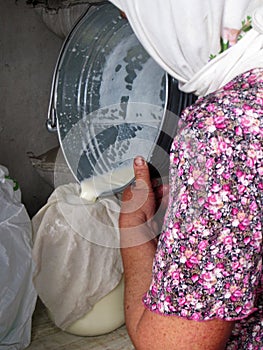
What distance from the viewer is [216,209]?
0.84m

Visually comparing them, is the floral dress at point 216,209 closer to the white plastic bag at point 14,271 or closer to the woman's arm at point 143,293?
the woman's arm at point 143,293

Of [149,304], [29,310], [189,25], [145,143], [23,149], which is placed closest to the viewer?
[149,304]

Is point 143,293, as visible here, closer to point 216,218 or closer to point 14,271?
point 216,218

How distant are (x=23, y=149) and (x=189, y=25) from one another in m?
1.77

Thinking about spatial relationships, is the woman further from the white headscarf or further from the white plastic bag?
the white plastic bag

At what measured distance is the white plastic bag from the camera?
1988mm

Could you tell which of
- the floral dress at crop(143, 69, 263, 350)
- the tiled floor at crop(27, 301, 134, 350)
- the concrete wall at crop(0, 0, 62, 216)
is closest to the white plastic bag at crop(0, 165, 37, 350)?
the tiled floor at crop(27, 301, 134, 350)

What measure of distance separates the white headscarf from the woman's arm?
0.22 metres

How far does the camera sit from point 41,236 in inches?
84.7

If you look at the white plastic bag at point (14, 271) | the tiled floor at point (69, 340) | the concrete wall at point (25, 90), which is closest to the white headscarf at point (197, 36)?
the white plastic bag at point (14, 271)

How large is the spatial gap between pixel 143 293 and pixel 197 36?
0.50 m

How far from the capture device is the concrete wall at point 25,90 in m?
2.58

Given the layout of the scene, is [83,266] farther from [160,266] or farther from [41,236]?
[160,266]

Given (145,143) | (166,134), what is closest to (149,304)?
(166,134)
